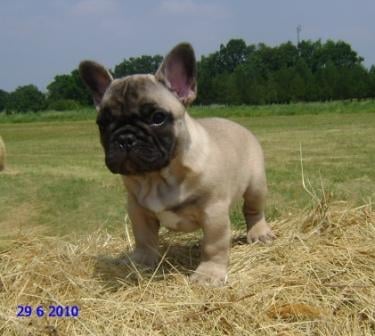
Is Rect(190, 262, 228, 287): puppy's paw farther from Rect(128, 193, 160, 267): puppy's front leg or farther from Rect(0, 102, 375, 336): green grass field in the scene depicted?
Rect(128, 193, 160, 267): puppy's front leg

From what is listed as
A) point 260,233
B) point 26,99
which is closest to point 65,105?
point 26,99

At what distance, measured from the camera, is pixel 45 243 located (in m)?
3.55

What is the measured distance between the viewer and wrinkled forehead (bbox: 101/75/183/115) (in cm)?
→ 276

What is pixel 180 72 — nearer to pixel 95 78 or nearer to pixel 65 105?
pixel 95 78

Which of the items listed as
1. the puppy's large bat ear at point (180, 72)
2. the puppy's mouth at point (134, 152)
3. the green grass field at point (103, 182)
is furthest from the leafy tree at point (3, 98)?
the puppy's mouth at point (134, 152)

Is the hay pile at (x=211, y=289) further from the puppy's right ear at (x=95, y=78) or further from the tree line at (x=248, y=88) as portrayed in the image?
the tree line at (x=248, y=88)

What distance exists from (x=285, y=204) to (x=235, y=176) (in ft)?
8.98

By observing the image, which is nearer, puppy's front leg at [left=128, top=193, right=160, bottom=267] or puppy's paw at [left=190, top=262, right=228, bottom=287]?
puppy's paw at [left=190, top=262, right=228, bottom=287]

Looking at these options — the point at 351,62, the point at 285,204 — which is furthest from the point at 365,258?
the point at 351,62

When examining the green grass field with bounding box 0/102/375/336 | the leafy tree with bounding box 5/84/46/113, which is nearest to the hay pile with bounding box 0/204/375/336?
the green grass field with bounding box 0/102/375/336

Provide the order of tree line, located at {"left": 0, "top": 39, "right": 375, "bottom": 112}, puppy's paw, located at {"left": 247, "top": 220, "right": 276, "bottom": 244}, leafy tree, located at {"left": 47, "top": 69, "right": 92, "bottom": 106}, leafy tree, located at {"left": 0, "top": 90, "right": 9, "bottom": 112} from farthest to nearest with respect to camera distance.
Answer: leafy tree, located at {"left": 0, "top": 90, "right": 9, "bottom": 112}, leafy tree, located at {"left": 47, "top": 69, "right": 92, "bottom": 106}, tree line, located at {"left": 0, "top": 39, "right": 375, "bottom": 112}, puppy's paw, located at {"left": 247, "top": 220, "right": 276, "bottom": 244}

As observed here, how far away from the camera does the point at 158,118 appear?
9.13ft

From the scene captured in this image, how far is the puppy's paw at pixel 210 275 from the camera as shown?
2973mm

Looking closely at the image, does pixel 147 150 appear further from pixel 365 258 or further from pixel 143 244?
pixel 365 258
